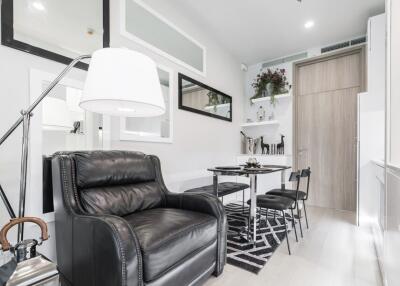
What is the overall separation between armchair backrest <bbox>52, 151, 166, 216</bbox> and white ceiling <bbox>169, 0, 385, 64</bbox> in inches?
90.8

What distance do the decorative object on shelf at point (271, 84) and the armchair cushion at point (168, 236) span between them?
10.8ft

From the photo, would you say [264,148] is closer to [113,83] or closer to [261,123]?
[261,123]

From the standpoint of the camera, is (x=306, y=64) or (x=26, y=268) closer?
(x=26, y=268)

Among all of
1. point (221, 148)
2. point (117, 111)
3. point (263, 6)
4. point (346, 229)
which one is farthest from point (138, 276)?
point (263, 6)

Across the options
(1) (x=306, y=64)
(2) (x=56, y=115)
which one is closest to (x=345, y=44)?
(1) (x=306, y=64)

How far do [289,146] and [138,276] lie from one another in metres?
3.69

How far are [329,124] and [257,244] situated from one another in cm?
267

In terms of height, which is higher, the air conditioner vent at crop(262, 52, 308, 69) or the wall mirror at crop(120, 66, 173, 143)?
the air conditioner vent at crop(262, 52, 308, 69)

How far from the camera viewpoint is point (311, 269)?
1.84m

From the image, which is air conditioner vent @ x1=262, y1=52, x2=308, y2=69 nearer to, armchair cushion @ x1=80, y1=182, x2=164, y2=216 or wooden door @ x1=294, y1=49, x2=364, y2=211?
wooden door @ x1=294, y1=49, x2=364, y2=211

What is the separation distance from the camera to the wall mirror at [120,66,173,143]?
7.58 ft

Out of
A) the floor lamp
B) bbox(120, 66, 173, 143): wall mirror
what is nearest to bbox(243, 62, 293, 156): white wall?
bbox(120, 66, 173, 143): wall mirror

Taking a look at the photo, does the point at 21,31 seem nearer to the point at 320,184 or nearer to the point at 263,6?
the point at 263,6

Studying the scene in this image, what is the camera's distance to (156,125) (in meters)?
2.63
